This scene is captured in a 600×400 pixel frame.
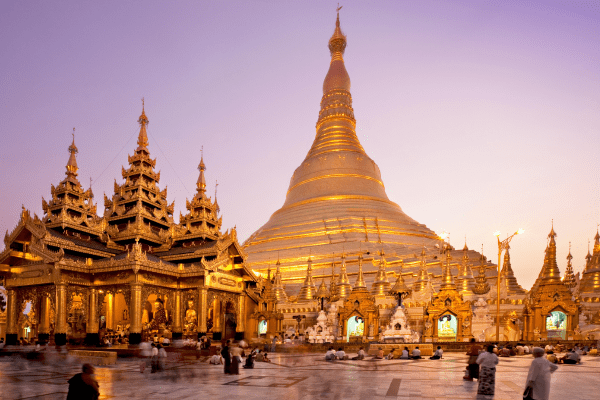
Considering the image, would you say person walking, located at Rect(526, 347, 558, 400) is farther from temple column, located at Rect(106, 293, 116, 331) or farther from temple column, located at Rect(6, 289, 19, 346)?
temple column, located at Rect(6, 289, 19, 346)

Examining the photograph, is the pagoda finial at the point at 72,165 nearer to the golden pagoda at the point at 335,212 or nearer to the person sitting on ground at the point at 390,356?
the person sitting on ground at the point at 390,356

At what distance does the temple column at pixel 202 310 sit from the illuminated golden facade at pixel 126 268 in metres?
0.05

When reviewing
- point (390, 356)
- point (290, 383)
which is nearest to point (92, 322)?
point (390, 356)

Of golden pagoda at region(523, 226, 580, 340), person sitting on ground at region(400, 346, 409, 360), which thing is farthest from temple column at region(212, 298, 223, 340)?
golden pagoda at region(523, 226, 580, 340)

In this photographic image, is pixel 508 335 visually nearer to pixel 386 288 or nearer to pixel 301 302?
pixel 386 288

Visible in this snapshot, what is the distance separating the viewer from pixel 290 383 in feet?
40.2

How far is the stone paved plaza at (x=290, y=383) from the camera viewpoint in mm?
10172

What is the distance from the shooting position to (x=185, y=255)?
28.8m

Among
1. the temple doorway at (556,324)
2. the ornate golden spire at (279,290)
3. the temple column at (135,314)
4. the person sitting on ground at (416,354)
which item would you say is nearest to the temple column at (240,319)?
the temple column at (135,314)

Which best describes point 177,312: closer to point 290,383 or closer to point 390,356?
point 390,356

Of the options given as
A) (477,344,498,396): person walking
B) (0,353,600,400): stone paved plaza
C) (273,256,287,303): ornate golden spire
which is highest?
(477,344,498,396): person walking

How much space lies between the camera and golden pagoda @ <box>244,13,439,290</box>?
162ft

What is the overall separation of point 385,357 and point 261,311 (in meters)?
10.8

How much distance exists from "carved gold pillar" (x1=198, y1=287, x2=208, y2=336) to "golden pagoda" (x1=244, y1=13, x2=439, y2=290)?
21422 mm
